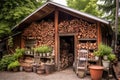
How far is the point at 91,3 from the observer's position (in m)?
21.6

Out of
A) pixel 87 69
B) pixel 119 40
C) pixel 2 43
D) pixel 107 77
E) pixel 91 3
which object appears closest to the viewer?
pixel 107 77

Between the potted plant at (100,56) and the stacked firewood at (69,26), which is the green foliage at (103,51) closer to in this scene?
the potted plant at (100,56)

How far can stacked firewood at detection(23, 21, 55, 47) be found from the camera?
10.2 m

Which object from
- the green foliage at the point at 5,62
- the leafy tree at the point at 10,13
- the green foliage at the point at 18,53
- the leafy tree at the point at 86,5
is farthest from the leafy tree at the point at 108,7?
the green foliage at the point at 5,62

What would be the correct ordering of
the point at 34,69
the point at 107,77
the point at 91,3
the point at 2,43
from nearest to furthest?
the point at 107,77 → the point at 34,69 → the point at 2,43 → the point at 91,3

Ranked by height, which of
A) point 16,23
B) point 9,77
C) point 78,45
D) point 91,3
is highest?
point 91,3

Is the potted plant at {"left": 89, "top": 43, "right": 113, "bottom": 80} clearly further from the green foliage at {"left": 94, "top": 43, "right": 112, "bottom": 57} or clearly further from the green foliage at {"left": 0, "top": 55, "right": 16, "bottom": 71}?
the green foliage at {"left": 0, "top": 55, "right": 16, "bottom": 71}

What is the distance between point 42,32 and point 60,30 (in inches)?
47.3

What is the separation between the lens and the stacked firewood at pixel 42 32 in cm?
1017

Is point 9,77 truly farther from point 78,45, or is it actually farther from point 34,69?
point 78,45

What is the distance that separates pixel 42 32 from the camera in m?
10.4

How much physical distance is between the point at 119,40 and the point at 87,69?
822cm

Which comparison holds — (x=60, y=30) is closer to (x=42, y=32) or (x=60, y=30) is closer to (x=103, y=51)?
(x=42, y=32)

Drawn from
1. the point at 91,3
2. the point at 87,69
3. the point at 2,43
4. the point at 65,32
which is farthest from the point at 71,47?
the point at 91,3
